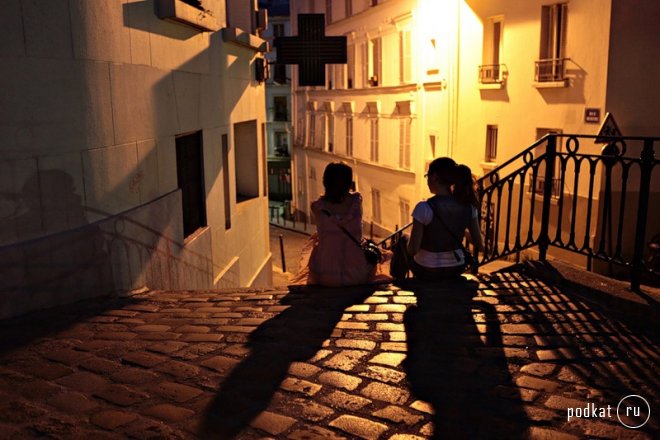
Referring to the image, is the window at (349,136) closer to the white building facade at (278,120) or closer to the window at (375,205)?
the window at (375,205)

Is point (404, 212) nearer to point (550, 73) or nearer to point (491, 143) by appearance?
point (491, 143)

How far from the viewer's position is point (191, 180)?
884cm

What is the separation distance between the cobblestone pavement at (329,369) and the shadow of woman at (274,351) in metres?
0.01

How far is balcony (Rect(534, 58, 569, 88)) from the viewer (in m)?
17.8

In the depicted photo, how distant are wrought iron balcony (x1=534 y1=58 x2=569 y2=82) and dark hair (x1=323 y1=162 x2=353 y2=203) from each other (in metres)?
13.4

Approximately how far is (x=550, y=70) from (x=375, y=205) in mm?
12934

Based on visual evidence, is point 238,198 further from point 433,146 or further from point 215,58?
point 433,146

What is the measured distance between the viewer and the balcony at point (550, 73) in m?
17.8

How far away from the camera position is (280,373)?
4.10 meters

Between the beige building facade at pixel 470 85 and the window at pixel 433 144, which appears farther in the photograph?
the window at pixel 433 144

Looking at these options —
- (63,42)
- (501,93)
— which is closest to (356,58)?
(501,93)

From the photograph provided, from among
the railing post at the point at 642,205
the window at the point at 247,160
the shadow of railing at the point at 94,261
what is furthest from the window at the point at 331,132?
the railing post at the point at 642,205

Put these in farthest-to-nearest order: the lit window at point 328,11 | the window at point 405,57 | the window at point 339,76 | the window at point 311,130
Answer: the window at point 311,130, the lit window at point 328,11, the window at point 339,76, the window at point 405,57

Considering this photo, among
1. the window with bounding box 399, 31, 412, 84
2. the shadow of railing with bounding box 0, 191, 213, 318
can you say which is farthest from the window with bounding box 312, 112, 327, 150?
the shadow of railing with bounding box 0, 191, 213, 318
